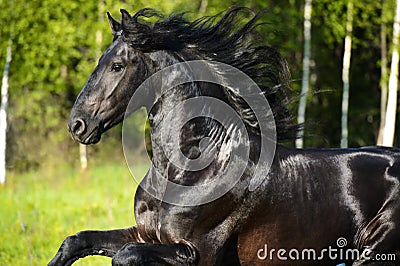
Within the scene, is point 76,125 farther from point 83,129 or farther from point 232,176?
point 232,176

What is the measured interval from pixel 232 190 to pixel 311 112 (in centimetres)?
1910

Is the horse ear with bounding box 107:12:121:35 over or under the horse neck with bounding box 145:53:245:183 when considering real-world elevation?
over

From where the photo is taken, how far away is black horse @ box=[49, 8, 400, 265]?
4.87m

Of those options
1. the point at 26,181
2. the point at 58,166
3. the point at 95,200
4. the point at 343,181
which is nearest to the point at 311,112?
the point at 58,166

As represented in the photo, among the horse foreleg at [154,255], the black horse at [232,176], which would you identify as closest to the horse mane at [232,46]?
the black horse at [232,176]

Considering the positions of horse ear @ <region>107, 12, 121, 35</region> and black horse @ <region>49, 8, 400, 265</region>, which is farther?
horse ear @ <region>107, 12, 121, 35</region>

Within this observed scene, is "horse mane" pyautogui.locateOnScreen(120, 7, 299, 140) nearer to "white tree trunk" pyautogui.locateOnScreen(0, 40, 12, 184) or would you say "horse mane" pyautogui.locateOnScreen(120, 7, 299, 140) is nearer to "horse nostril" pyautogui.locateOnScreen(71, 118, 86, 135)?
"horse nostril" pyautogui.locateOnScreen(71, 118, 86, 135)

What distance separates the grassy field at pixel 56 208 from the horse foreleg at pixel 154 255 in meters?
1.13

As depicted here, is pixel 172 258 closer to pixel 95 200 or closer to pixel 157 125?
pixel 157 125

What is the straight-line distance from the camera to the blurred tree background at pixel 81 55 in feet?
62.7

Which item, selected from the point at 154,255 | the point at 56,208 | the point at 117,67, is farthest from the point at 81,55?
the point at 154,255

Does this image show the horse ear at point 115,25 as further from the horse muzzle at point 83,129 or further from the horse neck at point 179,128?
the horse muzzle at point 83,129

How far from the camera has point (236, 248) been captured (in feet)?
16.6

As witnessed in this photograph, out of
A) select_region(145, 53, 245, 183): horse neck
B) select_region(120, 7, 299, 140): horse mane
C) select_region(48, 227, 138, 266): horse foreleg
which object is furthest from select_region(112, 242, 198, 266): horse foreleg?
select_region(120, 7, 299, 140): horse mane
